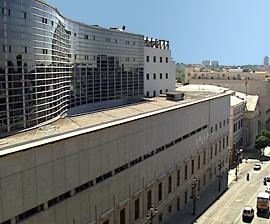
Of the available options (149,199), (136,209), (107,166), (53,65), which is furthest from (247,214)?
(53,65)

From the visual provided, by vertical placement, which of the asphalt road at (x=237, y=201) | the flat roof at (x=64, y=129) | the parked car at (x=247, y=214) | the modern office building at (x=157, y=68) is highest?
the modern office building at (x=157, y=68)

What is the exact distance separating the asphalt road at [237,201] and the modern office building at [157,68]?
19.9 metres

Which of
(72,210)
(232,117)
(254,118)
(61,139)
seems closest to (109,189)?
(72,210)

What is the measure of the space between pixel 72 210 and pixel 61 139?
5349 millimetres

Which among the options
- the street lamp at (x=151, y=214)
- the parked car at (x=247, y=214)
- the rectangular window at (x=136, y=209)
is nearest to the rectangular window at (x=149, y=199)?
the street lamp at (x=151, y=214)

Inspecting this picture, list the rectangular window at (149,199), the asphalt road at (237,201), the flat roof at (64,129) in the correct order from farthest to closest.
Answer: the asphalt road at (237,201)
the rectangular window at (149,199)
the flat roof at (64,129)

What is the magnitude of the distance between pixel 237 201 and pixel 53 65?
34.3 m

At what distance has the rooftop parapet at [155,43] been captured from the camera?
67.9 m

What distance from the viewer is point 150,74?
68.7 metres

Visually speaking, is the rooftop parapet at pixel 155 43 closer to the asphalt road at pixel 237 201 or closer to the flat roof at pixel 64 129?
the flat roof at pixel 64 129

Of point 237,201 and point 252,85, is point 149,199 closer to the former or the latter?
point 237,201

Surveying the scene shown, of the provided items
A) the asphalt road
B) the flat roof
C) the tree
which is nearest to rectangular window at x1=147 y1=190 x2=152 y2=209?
the flat roof

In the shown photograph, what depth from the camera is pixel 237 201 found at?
192ft

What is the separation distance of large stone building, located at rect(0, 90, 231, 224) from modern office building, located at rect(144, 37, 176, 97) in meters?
10.6
